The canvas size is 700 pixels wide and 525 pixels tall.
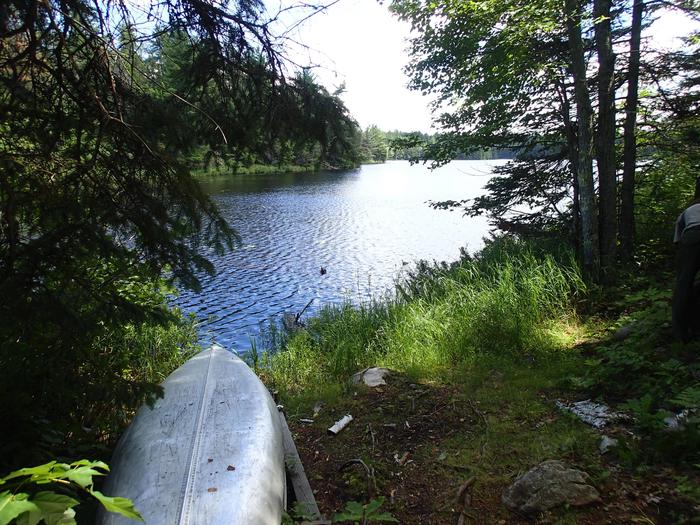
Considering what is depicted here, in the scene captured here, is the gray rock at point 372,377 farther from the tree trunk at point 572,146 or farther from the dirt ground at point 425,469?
the tree trunk at point 572,146

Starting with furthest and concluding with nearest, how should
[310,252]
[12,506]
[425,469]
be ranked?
[310,252] → [425,469] → [12,506]

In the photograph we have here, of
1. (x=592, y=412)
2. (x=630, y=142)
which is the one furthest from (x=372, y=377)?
(x=630, y=142)

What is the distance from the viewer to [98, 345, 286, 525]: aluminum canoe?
259 centimetres

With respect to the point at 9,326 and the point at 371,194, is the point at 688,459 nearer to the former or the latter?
the point at 9,326

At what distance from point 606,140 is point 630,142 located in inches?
29.0

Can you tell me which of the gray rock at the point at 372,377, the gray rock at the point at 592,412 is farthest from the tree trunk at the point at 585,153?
the gray rock at the point at 372,377

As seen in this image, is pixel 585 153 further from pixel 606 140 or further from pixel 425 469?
pixel 425 469

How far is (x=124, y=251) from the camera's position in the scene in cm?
269

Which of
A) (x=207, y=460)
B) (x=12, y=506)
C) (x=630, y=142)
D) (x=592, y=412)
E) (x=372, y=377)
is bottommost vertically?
(x=372, y=377)

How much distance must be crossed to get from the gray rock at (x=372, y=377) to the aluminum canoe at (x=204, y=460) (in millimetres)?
1351

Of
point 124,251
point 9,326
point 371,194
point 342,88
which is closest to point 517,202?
point 342,88

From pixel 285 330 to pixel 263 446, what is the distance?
608 centimetres

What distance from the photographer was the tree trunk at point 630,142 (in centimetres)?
668

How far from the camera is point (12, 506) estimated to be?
994 millimetres
